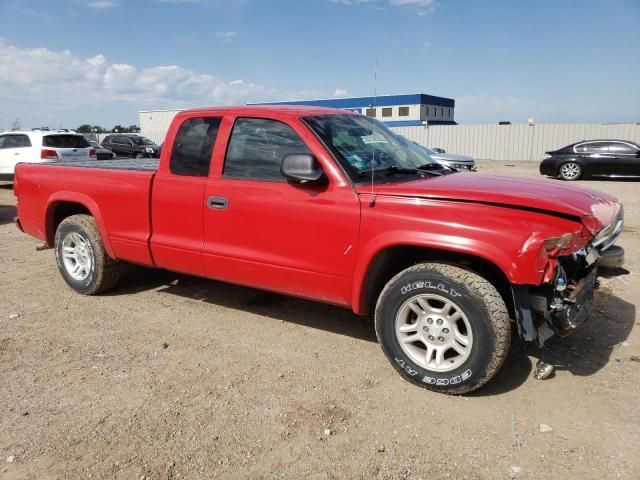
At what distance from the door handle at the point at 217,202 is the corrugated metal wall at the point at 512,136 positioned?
2837 centimetres

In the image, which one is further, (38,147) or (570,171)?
(570,171)

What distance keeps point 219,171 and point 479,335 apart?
7.77 feet

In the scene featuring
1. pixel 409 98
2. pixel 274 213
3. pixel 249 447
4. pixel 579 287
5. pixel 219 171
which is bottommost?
pixel 249 447

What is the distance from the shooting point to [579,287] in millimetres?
3375

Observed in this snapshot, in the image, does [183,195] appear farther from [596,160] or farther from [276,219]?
[596,160]

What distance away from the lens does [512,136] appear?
100 feet

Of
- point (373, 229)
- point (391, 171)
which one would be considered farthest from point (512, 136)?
point (373, 229)

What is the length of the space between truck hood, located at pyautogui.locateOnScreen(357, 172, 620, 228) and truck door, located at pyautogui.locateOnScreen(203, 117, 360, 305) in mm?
325

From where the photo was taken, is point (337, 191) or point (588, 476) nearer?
point (588, 476)

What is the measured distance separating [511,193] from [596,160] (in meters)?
15.7

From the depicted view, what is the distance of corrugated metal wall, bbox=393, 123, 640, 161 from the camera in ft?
93.6

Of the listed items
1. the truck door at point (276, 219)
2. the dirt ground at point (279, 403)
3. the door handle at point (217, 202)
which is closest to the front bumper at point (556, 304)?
the dirt ground at point (279, 403)

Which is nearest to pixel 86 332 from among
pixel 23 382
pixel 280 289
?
pixel 23 382

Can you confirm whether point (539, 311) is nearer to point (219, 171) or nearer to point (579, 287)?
point (579, 287)
